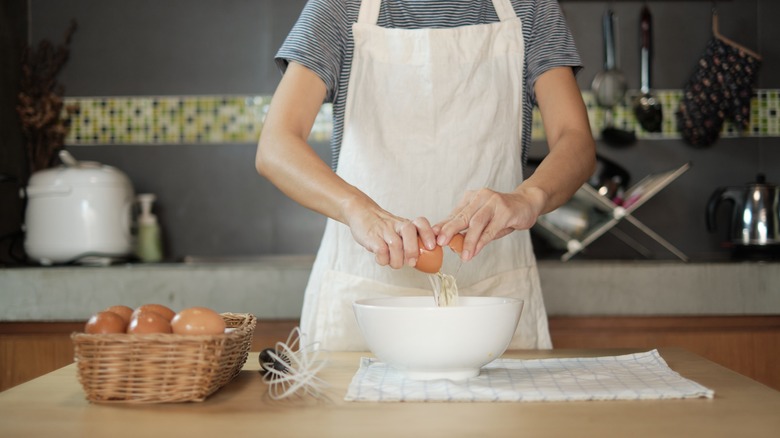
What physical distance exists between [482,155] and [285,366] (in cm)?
68

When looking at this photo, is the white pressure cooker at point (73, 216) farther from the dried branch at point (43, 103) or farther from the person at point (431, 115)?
the person at point (431, 115)

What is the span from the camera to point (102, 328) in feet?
2.83

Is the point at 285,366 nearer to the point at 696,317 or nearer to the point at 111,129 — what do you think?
the point at 696,317

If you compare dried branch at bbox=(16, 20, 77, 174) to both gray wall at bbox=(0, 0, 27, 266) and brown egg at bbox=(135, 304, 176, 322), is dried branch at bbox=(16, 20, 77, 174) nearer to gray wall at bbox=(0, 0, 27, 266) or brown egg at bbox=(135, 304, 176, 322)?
gray wall at bbox=(0, 0, 27, 266)

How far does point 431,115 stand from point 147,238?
4.02ft

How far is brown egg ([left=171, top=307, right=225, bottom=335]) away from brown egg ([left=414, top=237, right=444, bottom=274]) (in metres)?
0.26

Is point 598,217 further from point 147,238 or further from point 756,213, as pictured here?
point 147,238

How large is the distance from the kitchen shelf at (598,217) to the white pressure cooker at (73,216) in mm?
1178

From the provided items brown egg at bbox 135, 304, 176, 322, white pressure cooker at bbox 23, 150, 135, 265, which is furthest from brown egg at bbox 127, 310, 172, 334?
white pressure cooker at bbox 23, 150, 135, 265

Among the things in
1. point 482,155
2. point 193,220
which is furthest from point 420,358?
point 193,220

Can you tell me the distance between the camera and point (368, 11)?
147cm

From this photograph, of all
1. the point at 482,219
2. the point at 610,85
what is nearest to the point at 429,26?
the point at 482,219

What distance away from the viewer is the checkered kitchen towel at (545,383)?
847 mm

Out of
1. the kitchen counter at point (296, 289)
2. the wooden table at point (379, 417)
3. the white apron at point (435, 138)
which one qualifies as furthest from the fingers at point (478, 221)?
the kitchen counter at point (296, 289)
